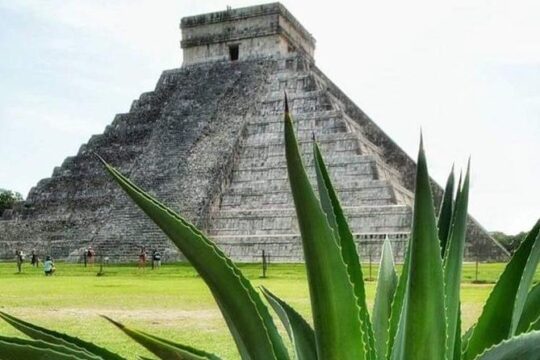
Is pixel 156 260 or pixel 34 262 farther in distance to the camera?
pixel 34 262

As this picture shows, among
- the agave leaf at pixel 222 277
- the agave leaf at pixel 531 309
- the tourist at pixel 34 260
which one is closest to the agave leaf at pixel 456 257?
the agave leaf at pixel 531 309

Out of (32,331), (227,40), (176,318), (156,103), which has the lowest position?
(176,318)

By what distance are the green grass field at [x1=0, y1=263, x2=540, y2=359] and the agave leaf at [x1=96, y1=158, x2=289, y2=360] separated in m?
3.99

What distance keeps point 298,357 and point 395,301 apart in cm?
21

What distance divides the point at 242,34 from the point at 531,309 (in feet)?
80.0

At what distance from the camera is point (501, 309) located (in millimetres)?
1476

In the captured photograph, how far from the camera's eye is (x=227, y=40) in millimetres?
25953

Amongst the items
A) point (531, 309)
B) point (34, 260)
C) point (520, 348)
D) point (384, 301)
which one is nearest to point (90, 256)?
point (34, 260)

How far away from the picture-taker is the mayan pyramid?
2023 centimetres

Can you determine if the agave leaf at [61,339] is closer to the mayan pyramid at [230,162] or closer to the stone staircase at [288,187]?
the stone staircase at [288,187]

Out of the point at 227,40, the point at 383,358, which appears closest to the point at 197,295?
the point at 383,358

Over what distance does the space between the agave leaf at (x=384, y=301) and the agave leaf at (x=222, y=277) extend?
0.29 metres

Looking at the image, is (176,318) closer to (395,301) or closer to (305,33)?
(395,301)

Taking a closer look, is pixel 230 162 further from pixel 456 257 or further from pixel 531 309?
pixel 456 257
